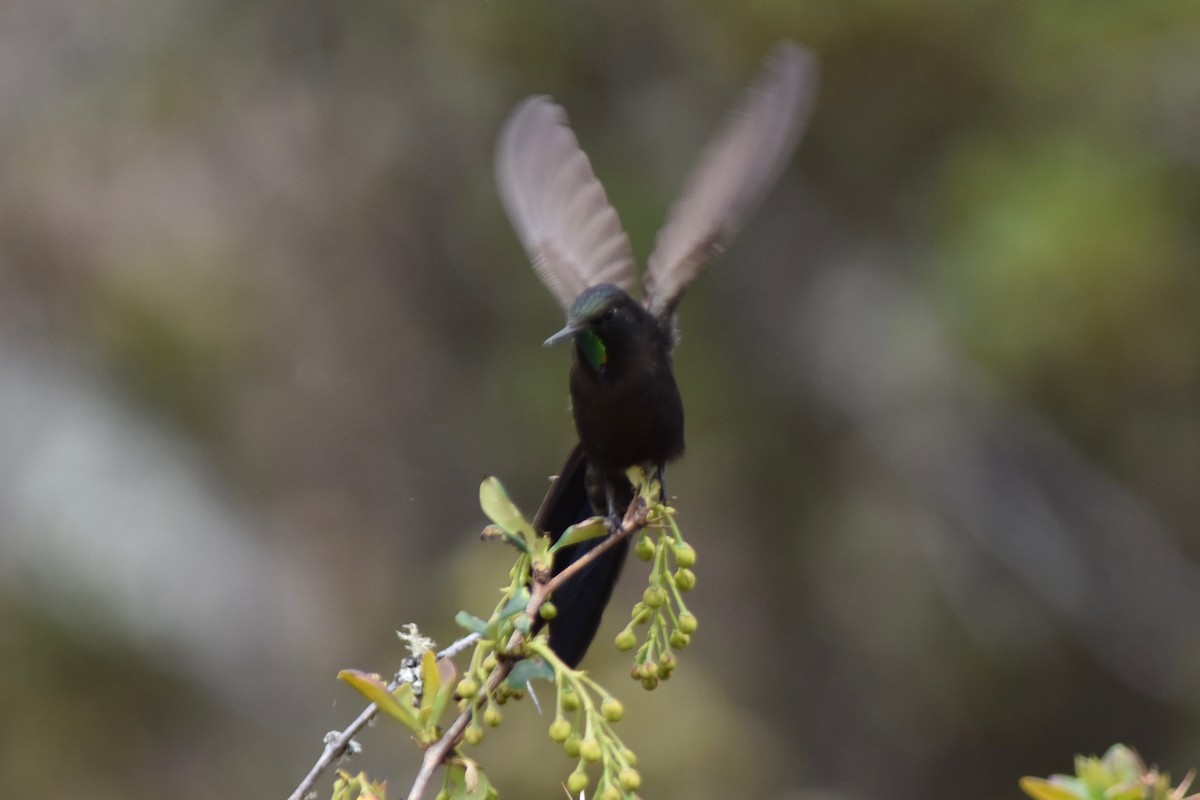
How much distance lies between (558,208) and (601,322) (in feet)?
2.47

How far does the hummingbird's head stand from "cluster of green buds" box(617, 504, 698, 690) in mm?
998

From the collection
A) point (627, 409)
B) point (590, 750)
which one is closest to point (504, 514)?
point (590, 750)

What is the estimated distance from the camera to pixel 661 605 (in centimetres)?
207

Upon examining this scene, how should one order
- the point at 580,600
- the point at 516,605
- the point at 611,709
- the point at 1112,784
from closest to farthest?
the point at 1112,784
the point at 516,605
the point at 611,709
the point at 580,600

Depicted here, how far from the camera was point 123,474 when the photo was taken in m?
7.77

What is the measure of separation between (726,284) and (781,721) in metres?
2.74

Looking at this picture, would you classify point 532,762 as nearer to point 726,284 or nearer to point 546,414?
point 546,414

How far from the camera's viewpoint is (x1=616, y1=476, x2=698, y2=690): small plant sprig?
6.57ft

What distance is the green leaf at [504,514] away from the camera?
188 centimetres

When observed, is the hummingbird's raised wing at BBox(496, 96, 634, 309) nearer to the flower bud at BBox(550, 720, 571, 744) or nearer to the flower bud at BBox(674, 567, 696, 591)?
the flower bud at BBox(674, 567, 696, 591)

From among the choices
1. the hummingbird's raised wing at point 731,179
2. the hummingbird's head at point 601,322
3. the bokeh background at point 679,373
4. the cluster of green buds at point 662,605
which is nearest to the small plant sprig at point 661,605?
the cluster of green buds at point 662,605

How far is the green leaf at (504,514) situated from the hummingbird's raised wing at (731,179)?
172 cm

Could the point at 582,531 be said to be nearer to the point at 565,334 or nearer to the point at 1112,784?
the point at 1112,784

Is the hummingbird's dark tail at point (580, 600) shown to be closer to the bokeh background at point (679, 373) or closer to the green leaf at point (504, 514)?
the green leaf at point (504, 514)
